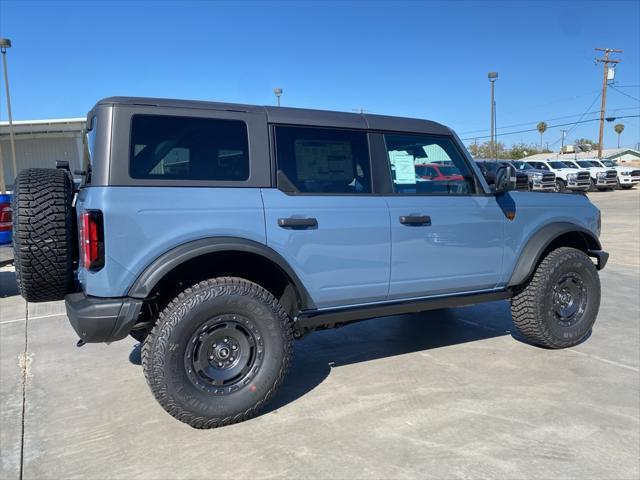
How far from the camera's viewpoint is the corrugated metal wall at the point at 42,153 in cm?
3178

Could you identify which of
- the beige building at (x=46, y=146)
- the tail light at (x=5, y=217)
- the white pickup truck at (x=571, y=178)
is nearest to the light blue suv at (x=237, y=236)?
the tail light at (x=5, y=217)

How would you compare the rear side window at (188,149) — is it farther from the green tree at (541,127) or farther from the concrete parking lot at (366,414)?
the green tree at (541,127)

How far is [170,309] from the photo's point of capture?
10.4 feet

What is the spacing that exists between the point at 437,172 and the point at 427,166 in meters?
0.10

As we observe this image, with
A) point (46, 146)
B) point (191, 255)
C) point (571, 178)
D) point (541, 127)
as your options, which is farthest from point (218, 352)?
point (541, 127)

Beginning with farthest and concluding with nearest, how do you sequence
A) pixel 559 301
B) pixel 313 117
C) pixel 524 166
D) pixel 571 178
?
pixel 524 166 → pixel 571 178 → pixel 559 301 → pixel 313 117

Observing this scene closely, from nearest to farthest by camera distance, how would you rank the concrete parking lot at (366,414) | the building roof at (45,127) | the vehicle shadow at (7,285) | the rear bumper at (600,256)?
1. the concrete parking lot at (366,414)
2. the rear bumper at (600,256)
3. the vehicle shadow at (7,285)
4. the building roof at (45,127)

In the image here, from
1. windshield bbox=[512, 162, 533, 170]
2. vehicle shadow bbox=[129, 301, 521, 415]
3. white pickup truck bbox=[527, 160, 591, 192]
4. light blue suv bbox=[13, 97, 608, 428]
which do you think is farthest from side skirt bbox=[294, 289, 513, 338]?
windshield bbox=[512, 162, 533, 170]

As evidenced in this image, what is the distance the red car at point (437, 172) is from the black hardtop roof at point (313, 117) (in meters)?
0.28

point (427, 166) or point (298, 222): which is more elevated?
point (427, 166)

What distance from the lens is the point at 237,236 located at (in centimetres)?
327

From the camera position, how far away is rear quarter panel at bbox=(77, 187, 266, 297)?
117 inches

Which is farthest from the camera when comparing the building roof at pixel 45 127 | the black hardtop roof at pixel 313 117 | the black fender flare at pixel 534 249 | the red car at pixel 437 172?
the building roof at pixel 45 127

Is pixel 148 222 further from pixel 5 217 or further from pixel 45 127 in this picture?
pixel 45 127
